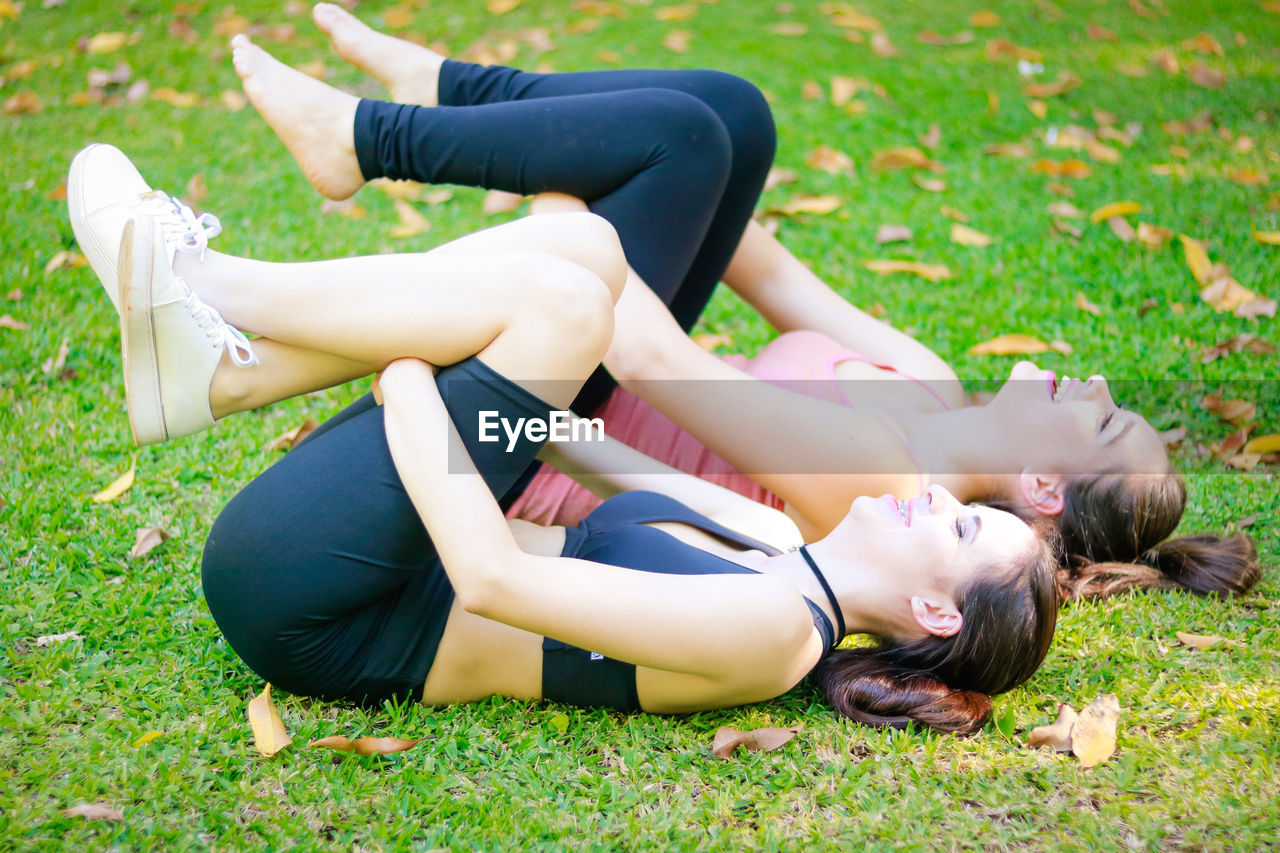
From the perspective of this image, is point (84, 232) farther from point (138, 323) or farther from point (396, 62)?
point (396, 62)

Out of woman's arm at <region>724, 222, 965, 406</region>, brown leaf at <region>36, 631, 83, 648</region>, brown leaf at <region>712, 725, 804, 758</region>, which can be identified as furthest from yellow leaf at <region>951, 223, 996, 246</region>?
brown leaf at <region>36, 631, 83, 648</region>

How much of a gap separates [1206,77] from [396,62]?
15.7 feet

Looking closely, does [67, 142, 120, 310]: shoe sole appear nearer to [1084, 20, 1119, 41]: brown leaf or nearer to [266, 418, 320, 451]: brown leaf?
[266, 418, 320, 451]: brown leaf

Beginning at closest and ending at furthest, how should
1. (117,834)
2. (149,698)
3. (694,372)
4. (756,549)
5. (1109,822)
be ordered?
1. (117,834)
2. (1109,822)
3. (149,698)
4. (756,549)
5. (694,372)

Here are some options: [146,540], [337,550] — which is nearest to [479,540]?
[337,550]

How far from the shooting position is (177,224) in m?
1.91

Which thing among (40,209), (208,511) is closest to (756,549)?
(208,511)

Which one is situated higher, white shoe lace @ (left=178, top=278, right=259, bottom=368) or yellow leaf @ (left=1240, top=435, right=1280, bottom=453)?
white shoe lace @ (left=178, top=278, right=259, bottom=368)

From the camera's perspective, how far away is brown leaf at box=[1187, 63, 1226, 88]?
17.9 feet

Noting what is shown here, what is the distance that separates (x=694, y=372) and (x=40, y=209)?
2.87 metres

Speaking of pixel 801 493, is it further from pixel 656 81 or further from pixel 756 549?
pixel 656 81

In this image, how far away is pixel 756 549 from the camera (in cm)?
213

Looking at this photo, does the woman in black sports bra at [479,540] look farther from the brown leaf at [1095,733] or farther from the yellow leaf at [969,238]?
the yellow leaf at [969,238]

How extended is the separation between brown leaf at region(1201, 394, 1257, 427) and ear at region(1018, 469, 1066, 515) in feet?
3.17
